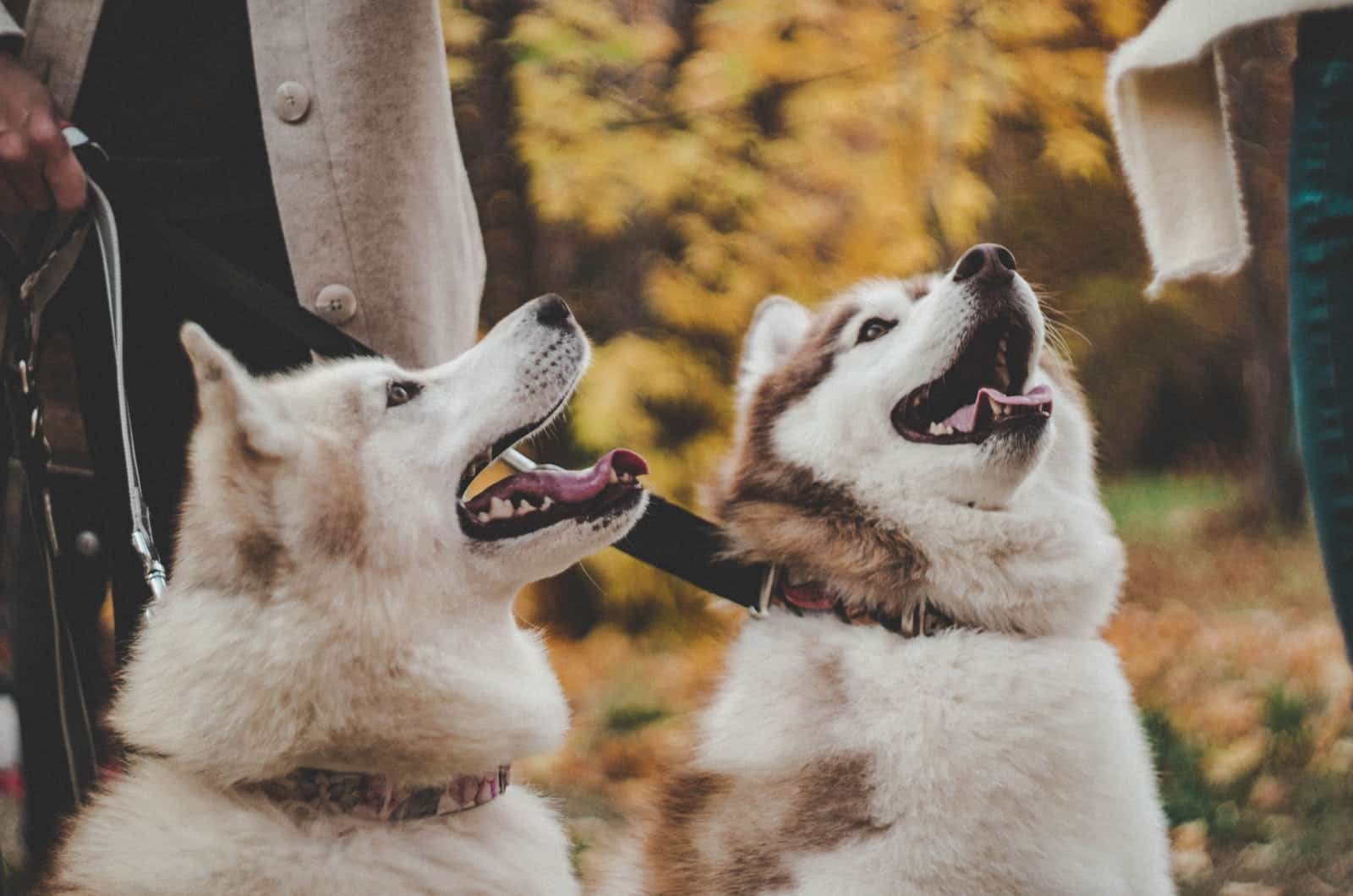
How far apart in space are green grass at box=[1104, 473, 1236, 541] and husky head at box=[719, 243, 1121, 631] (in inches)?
79.6

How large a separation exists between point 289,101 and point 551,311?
0.53 metres

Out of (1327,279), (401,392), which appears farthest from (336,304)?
(1327,279)

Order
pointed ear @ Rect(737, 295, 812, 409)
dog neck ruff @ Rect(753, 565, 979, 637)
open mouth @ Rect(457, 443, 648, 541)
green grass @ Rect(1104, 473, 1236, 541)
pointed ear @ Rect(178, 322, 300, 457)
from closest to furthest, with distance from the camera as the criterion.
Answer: pointed ear @ Rect(178, 322, 300, 457)
open mouth @ Rect(457, 443, 648, 541)
dog neck ruff @ Rect(753, 565, 979, 637)
pointed ear @ Rect(737, 295, 812, 409)
green grass @ Rect(1104, 473, 1236, 541)

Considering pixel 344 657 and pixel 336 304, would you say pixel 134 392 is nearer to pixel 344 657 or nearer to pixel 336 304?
pixel 336 304

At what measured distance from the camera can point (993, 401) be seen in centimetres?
232

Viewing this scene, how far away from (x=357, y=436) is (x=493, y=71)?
7.49 feet

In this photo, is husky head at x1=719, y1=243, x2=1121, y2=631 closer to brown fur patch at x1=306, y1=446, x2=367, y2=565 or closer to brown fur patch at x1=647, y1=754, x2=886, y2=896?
brown fur patch at x1=647, y1=754, x2=886, y2=896

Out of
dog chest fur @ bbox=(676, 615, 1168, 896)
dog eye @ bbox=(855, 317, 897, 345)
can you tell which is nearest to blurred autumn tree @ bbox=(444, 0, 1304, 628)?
dog eye @ bbox=(855, 317, 897, 345)

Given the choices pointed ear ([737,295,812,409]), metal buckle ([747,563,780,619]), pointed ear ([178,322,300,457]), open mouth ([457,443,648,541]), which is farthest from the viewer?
pointed ear ([737,295,812,409])

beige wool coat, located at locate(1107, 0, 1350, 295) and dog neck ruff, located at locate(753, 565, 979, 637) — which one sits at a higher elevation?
beige wool coat, located at locate(1107, 0, 1350, 295)

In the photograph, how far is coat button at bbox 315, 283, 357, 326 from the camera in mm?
2105

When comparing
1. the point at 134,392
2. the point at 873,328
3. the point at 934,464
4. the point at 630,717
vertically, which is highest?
the point at 134,392

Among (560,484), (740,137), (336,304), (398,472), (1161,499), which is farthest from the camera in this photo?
(1161,499)

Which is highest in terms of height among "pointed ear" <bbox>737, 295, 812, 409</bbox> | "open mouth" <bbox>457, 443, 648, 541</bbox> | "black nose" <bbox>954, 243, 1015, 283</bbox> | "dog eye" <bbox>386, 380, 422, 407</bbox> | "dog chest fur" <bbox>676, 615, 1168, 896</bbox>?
"dog eye" <bbox>386, 380, 422, 407</bbox>
